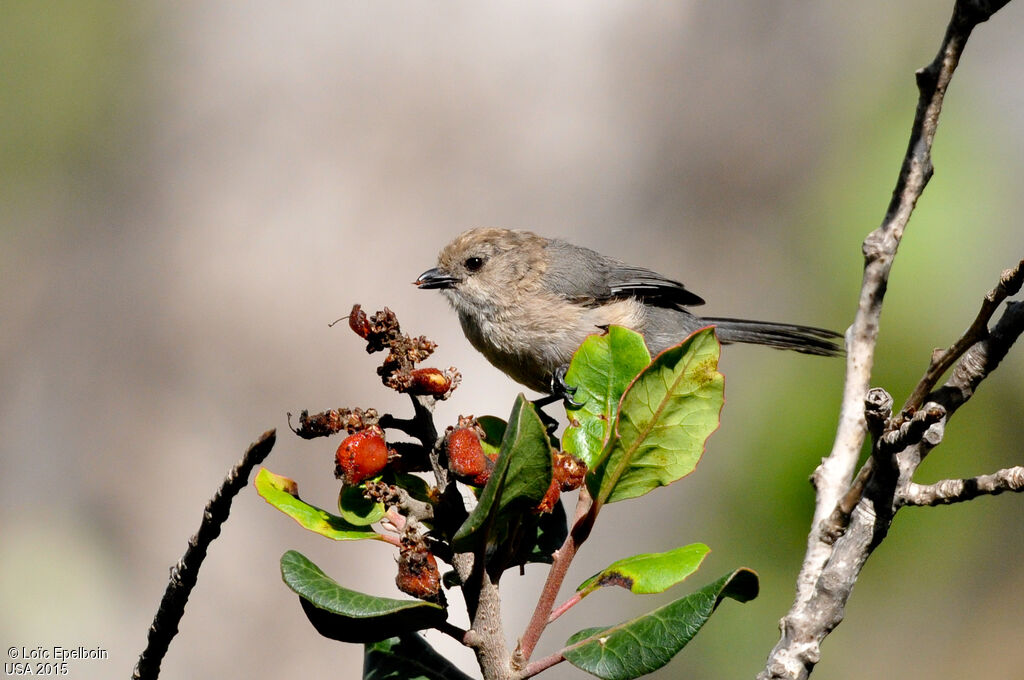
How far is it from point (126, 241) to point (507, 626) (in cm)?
366

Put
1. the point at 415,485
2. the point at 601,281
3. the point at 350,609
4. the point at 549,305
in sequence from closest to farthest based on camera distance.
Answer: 1. the point at 350,609
2. the point at 415,485
3. the point at 549,305
4. the point at 601,281

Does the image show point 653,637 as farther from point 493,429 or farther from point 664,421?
point 493,429

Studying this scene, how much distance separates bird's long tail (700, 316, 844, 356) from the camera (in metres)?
4.00

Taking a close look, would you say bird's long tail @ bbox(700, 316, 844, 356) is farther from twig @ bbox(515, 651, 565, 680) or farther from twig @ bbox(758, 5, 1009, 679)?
twig @ bbox(515, 651, 565, 680)

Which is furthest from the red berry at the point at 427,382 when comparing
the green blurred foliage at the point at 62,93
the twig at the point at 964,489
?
the green blurred foliage at the point at 62,93

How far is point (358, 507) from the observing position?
1464 millimetres

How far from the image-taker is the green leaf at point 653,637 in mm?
1289

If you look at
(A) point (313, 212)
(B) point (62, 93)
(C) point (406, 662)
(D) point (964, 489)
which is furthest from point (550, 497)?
(B) point (62, 93)

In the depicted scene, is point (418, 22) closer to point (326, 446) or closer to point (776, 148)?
point (776, 148)

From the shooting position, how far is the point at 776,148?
603 centimetres

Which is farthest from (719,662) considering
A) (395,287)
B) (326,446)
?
(395,287)

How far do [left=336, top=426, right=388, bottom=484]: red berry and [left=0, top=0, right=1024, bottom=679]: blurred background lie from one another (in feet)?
10.2

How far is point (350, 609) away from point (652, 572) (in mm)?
471

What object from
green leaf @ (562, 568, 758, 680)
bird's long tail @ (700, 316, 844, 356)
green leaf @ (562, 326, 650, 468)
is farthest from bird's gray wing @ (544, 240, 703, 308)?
green leaf @ (562, 568, 758, 680)
